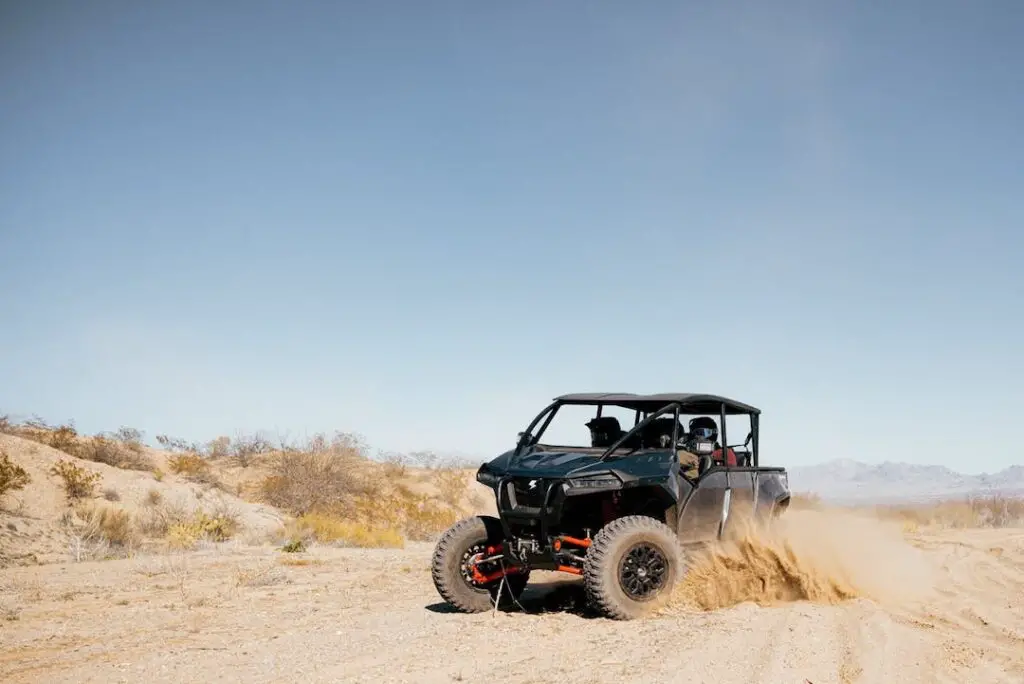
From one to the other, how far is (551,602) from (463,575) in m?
1.19

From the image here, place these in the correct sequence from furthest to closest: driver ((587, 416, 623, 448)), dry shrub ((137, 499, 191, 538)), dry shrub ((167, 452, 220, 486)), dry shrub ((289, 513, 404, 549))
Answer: dry shrub ((167, 452, 220, 486))
dry shrub ((289, 513, 404, 549))
dry shrub ((137, 499, 191, 538))
driver ((587, 416, 623, 448))

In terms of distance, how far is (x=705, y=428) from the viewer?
956cm

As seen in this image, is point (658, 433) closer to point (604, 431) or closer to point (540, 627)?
point (604, 431)

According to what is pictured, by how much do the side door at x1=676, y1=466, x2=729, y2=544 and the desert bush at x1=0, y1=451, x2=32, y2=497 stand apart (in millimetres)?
15695

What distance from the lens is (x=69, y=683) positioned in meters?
5.72

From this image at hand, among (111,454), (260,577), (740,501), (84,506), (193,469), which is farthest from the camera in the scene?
(193,469)

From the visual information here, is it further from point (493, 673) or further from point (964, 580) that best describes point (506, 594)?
point (964, 580)

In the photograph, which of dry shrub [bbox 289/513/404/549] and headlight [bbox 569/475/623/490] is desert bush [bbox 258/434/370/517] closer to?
dry shrub [bbox 289/513/404/549]

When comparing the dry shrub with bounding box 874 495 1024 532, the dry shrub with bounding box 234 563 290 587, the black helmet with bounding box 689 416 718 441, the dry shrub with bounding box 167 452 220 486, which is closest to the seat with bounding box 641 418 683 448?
the black helmet with bounding box 689 416 718 441

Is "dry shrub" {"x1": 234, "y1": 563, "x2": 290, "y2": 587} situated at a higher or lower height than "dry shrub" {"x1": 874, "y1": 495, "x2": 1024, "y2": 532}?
lower

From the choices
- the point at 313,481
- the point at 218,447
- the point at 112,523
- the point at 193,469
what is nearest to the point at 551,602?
the point at 112,523

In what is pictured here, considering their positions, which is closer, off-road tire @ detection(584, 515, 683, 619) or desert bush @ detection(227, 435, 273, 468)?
off-road tire @ detection(584, 515, 683, 619)

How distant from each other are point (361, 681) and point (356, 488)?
22.3 metres

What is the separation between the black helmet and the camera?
9523 millimetres
